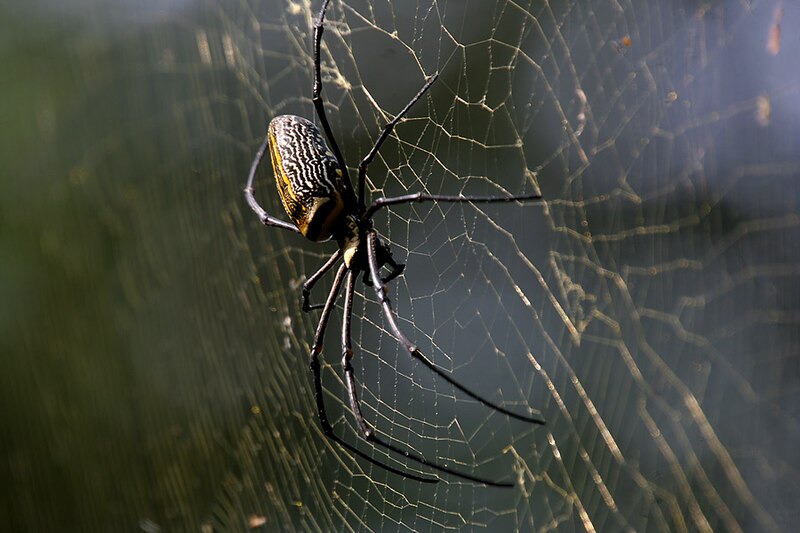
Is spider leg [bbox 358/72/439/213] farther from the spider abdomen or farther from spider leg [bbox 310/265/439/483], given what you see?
spider leg [bbox 310/265/439/483]

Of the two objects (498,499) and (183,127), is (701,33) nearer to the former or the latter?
(498,499)

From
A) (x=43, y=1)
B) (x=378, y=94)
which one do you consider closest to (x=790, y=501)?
(x=378, y=94)

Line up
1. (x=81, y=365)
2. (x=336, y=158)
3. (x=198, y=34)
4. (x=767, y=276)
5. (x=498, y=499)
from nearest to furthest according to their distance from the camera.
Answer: (x=767, y=276), (x=336, y=158), (x=498, y=499), (x=198, y=34), (x=81, y=365)

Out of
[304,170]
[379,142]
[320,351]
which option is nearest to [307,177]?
[304,170]

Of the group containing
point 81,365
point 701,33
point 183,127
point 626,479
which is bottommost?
point 81,365

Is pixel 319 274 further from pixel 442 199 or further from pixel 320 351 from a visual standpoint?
pixel 442 199

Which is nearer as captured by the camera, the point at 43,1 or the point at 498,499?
the point at 498,499

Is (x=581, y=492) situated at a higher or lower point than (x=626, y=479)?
higher

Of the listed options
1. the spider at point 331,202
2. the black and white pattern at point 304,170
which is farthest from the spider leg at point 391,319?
the black and white pattern at point 304,170
